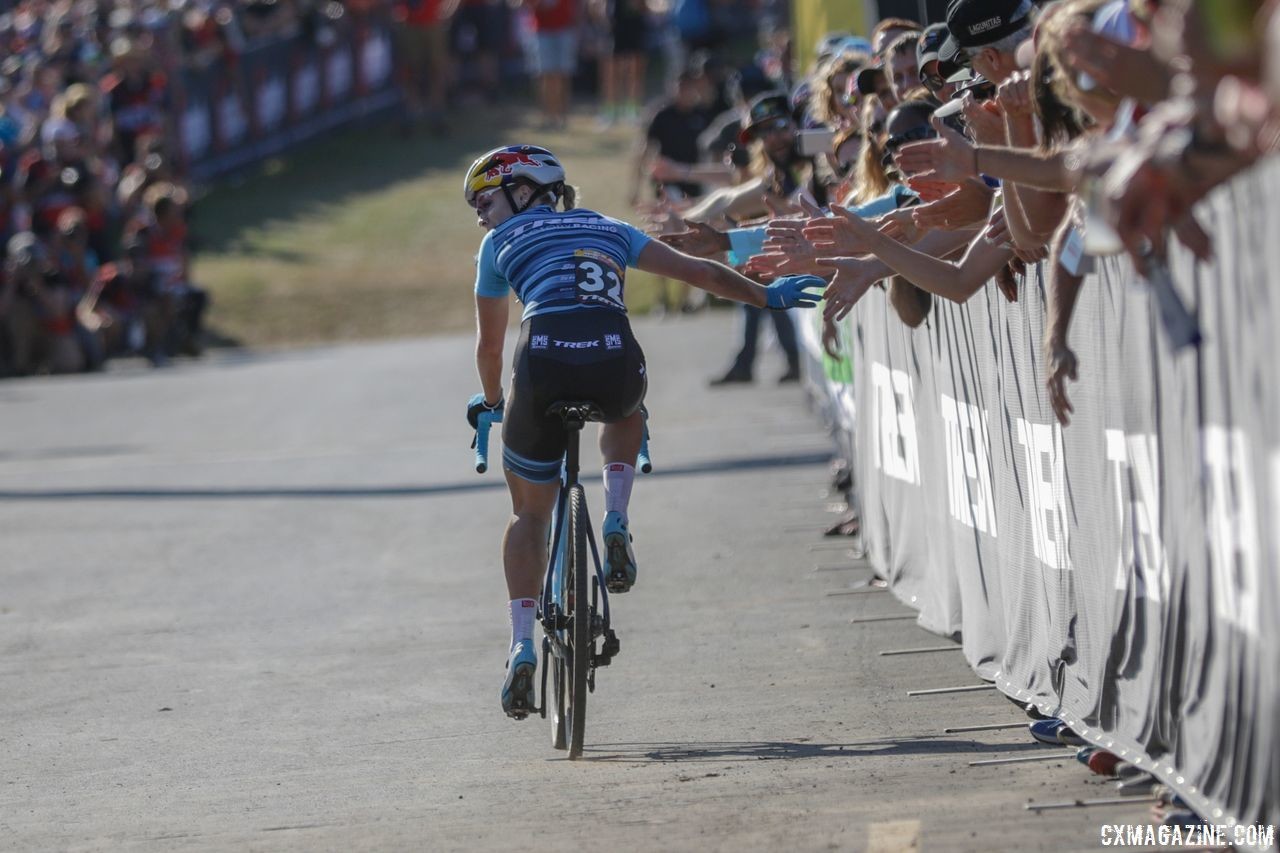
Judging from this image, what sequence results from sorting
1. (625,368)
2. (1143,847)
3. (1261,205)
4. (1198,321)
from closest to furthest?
(1261,205) < (1198,321) < (1143,847) < (625,368)

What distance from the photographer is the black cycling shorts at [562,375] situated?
268 inches

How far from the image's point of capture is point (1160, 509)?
526cm

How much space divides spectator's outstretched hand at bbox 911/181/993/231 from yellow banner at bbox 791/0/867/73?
24.3ft

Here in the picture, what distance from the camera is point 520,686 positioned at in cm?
666

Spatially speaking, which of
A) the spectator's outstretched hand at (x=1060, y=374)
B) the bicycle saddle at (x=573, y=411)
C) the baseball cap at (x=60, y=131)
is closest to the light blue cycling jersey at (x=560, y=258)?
the bicycle saddle at (x=573, y=411)

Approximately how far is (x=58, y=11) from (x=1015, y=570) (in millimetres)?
24509

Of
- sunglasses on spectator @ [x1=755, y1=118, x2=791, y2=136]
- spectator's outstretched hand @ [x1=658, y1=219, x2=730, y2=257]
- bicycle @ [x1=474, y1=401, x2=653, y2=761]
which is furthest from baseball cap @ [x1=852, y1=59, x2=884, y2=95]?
bicycle @ [x1=474, y1=401, x2=653, y2=761]

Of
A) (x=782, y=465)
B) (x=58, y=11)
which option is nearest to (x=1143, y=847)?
(x=782, y=465)

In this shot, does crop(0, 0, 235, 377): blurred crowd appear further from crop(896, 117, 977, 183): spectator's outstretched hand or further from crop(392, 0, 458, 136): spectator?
crop(896, 117, 977, 183): spectator's outstretched hand

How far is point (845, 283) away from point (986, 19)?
1.05 meters

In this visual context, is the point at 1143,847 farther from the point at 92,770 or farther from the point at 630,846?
the point at 92,770

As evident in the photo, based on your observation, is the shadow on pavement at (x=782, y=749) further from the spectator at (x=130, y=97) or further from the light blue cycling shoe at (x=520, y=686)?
the spectator at (x=130, y=97)

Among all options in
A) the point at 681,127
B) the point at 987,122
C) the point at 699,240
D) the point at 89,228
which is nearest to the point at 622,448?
the point at 699,240

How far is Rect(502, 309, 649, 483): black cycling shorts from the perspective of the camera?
6.81 metres
